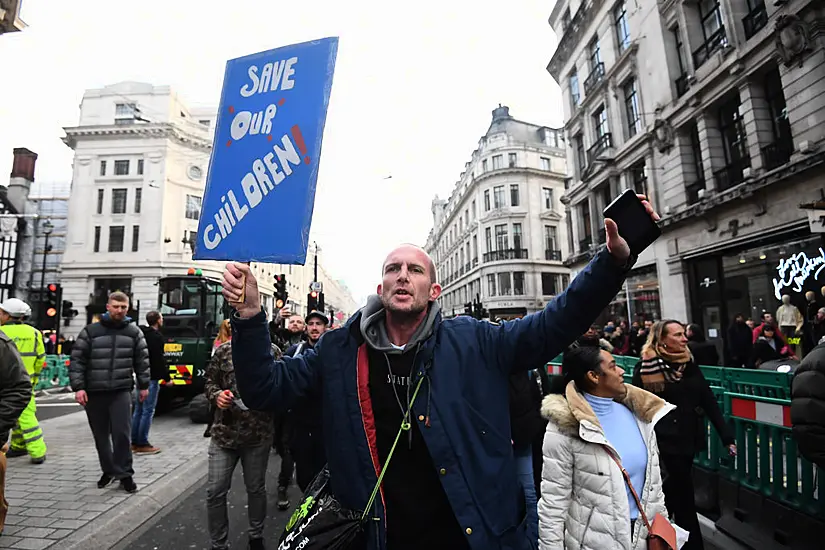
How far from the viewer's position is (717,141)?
1465 cm

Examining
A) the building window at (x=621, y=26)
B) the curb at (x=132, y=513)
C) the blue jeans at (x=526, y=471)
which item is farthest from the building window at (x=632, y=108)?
the curb at (x=132, y=513)

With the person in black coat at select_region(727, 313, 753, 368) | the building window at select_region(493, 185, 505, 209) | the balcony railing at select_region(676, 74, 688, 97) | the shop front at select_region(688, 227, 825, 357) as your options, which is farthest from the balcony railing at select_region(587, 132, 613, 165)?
the building window at select_region(493, 185, 505, 209)

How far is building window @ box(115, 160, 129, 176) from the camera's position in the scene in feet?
124

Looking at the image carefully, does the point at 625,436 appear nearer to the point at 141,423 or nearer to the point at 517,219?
the point at 141,423

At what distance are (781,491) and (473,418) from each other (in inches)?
155

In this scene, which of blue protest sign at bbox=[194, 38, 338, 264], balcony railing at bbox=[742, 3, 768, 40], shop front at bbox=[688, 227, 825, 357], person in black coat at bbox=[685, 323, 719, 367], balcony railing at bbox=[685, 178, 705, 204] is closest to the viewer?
blue protest sign at bbox=[194, 38, 338, 264]

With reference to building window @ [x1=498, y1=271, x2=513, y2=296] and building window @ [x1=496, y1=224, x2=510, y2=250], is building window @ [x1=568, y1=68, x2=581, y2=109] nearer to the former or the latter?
building window @ [x1=496, y1=224, x2=510, y2=250]

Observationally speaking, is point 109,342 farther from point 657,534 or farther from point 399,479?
point 657,534

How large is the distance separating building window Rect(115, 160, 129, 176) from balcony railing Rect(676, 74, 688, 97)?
1581 inches

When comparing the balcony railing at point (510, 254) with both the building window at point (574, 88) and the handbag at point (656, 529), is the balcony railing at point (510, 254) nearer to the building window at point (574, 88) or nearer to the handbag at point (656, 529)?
the building window at point (574, 88)

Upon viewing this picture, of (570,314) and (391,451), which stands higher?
(570,314)

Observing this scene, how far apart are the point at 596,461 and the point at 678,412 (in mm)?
1894

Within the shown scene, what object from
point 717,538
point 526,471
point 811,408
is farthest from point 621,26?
point 811,408

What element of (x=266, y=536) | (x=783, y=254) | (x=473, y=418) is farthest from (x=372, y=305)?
(x=783, y=254)
